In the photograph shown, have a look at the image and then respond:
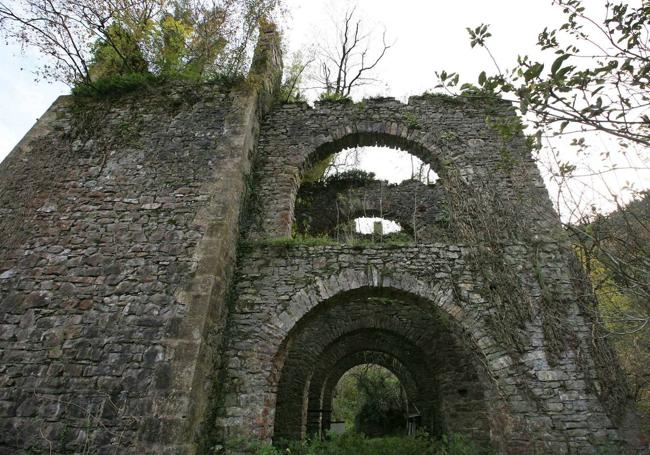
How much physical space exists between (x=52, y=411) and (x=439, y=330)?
22.6ft

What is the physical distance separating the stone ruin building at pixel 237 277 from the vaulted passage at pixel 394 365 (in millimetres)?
91

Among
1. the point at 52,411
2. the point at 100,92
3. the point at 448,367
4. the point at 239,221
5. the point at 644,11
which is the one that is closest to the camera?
the point at 644,11

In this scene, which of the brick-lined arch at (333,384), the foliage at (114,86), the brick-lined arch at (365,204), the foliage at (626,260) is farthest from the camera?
the brick-lined arch at (365,204)

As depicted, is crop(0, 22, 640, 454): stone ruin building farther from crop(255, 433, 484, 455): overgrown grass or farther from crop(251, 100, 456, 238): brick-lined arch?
crop(255, 433, 484, 455): overgrown grass

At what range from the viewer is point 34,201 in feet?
20.1

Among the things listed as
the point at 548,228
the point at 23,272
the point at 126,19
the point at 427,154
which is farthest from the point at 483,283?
the point at 126,19

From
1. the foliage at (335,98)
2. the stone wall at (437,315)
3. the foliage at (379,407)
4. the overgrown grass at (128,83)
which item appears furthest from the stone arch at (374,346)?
the overgrown grass at (128,83)

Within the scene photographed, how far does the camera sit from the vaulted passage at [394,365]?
307 inches

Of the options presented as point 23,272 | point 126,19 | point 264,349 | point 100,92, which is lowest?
point 264,349

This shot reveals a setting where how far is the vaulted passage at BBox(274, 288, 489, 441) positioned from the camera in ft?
25.6

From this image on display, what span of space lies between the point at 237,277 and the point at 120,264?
1646 mm

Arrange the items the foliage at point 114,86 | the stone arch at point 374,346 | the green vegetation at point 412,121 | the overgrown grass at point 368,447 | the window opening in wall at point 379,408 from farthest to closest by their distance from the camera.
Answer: the window opening in wall at point 379,408, the stone arch at point 374,346, the green vegetation at point 412,121, the foliage at point 114,86, the overgrown grass at point 368,447

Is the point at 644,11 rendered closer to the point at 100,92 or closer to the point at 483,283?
the point at 483,283

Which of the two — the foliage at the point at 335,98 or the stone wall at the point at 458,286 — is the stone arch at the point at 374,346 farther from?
the foliage at the point at 335,98
